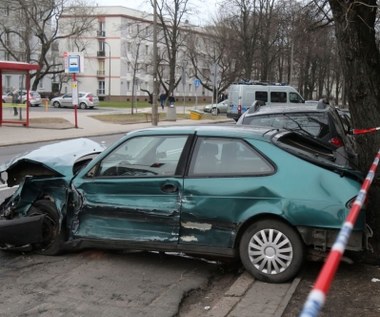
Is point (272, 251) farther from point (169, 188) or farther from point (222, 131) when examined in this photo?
point (222, 131)

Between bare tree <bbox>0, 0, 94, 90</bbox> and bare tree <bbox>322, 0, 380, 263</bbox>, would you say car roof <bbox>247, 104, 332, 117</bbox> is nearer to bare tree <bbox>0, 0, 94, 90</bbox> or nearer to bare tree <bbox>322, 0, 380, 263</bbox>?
bare tree <bbox>322, 0, 380, 263</bbox>

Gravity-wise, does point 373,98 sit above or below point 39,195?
above

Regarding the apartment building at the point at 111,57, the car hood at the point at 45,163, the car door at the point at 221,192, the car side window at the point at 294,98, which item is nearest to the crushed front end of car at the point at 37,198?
the car hood at the point at 45,163

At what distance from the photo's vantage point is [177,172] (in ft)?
16.8

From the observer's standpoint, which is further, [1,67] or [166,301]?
[1,67]

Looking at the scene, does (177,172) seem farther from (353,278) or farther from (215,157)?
(353,278)

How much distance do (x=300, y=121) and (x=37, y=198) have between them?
4.70 m

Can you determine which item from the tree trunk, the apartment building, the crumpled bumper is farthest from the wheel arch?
the apartment building

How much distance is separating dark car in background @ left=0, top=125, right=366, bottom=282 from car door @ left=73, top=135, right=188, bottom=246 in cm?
1

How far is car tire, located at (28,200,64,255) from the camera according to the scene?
5609 mm

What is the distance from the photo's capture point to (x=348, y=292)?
4.60 m

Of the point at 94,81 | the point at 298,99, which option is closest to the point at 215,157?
the point at 298,99

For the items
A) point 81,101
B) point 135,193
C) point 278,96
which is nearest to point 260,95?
point 278,96

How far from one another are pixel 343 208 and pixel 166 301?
1706 millimetres
